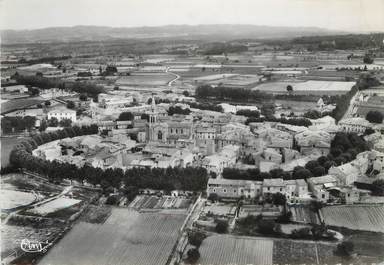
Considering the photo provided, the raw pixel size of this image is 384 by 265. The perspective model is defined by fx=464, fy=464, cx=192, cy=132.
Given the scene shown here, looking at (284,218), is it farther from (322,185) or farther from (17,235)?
(17,235)

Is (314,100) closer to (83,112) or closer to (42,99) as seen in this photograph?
(83,112)

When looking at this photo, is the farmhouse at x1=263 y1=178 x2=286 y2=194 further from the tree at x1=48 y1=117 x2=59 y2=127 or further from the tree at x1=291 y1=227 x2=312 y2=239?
the tree at x1=48 y1=117 x2=59 y2=127

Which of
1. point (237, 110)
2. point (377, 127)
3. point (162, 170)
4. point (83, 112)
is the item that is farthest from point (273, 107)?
point (162, 170)

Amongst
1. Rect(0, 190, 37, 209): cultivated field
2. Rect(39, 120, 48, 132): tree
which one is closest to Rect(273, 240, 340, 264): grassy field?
Rect(0, 190, 37, 209): cultivated field

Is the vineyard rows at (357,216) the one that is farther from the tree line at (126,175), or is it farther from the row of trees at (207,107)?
the row of trees at (207,107)

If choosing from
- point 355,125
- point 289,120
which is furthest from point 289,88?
point 355,125

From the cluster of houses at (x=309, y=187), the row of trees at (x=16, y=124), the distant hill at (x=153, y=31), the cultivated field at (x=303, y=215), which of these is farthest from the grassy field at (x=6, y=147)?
the cultivated field at (x=303, y=215)

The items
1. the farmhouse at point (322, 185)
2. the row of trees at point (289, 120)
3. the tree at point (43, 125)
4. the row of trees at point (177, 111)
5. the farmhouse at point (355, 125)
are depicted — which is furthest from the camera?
the row of trees at point (177, 111)
